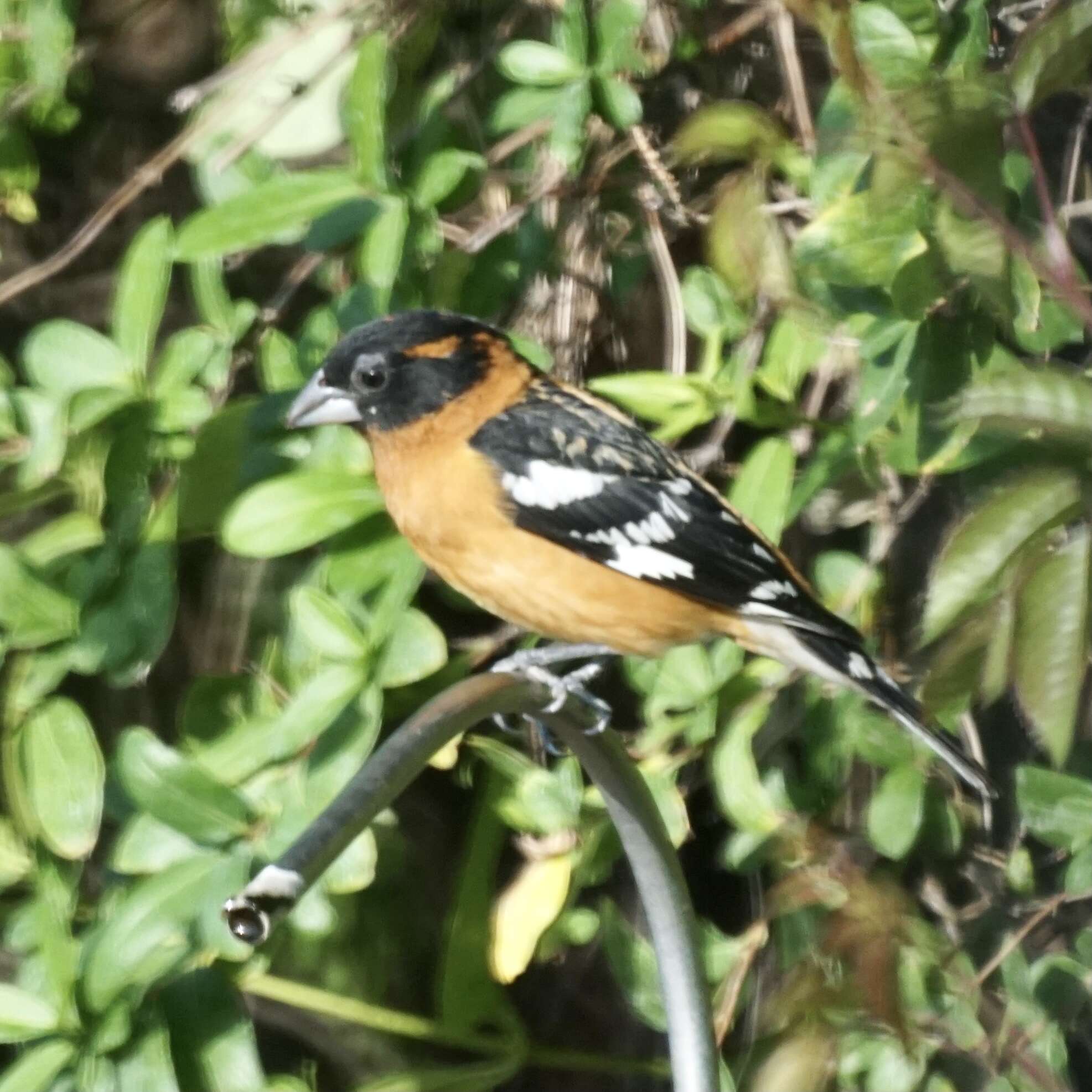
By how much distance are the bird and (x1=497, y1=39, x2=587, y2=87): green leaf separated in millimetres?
281

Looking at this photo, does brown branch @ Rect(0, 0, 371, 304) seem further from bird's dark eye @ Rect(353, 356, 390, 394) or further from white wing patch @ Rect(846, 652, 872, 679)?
white wing patch @ Rect(846, 652, 872, 679)

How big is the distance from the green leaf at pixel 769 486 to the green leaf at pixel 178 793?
26.0 inches

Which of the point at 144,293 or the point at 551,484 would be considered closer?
the point at 144,293

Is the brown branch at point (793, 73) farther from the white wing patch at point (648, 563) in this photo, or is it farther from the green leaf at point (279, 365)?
the green leaf at point (279, 365)

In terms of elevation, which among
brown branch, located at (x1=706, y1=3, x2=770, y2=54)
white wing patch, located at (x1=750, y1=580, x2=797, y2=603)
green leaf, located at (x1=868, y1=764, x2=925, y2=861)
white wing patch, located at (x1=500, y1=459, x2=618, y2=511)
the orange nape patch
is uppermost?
brown branch, located at (x1=706, y1=3, x2=770, y2=54)

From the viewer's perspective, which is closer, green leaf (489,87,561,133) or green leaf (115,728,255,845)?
green leaf (115,728,255,845)

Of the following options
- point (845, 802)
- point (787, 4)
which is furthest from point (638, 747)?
point (787, 4)

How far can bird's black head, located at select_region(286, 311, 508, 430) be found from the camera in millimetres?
1606

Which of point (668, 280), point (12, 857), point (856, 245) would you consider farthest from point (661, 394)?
point (12, 857)

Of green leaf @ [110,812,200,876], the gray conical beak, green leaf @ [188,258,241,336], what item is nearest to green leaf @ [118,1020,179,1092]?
green leaf @ [110,812,200,876]

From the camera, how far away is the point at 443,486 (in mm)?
1706

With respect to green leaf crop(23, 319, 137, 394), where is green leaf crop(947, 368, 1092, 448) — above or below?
above

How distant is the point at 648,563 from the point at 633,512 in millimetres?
66

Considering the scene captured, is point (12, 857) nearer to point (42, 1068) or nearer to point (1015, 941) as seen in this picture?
point (42, 1068)
